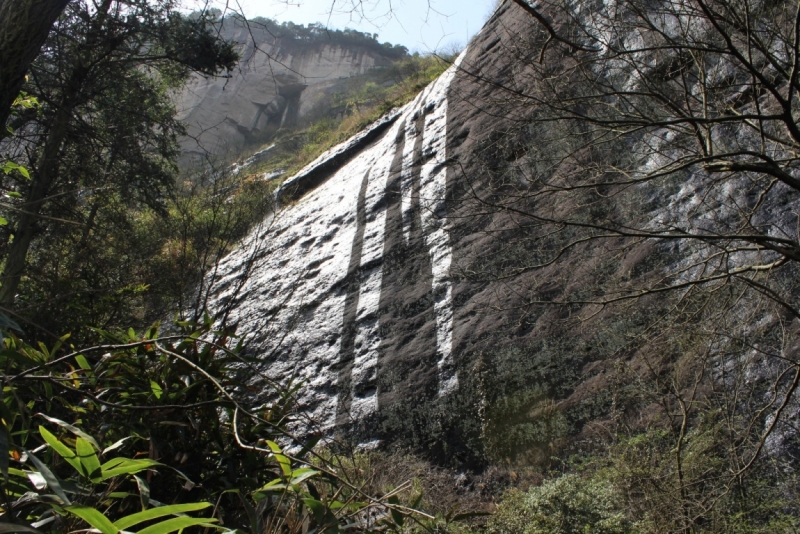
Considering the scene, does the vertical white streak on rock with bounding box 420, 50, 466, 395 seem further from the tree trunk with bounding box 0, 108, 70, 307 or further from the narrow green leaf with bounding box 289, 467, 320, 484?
the tree trunk with bounding box 0, 108, 70, 307

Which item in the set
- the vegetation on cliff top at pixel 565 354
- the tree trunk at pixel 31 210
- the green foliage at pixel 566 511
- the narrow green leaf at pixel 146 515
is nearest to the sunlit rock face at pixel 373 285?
the vegetation on cliff top at pixel 565 354

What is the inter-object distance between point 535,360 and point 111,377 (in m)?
3.31

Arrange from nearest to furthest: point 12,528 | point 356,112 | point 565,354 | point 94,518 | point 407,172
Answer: point 12,528 → point 94,518 → point 565,354 → point 407,172 → point 356,112

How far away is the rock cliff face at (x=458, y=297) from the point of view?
447cm

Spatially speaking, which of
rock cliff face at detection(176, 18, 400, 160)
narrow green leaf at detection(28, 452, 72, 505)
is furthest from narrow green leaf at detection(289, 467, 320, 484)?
rock cliff face at detection(176, 18, 400, 160)

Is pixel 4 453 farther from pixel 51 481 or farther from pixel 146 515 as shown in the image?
pixel 146 515

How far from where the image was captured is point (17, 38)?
2193 mm

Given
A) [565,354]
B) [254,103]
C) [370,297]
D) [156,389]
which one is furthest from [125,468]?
[254,103]

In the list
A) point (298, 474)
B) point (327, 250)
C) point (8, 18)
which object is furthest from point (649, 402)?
point (327, 250)

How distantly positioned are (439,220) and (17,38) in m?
4.73

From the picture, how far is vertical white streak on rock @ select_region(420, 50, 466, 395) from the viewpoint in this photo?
209 inches

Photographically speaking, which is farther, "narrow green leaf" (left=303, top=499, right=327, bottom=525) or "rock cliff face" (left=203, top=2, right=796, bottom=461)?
"rock cliff face" (left=203, top=2, right=796, bottom=461)

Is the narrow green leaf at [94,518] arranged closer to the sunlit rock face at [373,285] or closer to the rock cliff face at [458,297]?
the rock cliff face at [458,297]

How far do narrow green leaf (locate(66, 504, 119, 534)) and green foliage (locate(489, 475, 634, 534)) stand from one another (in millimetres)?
2763
